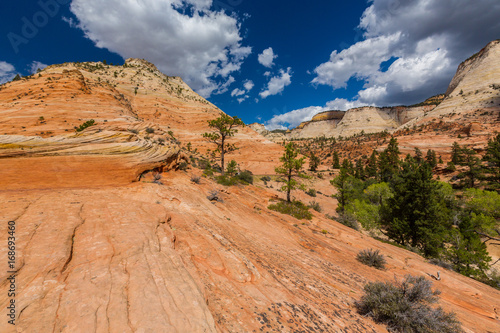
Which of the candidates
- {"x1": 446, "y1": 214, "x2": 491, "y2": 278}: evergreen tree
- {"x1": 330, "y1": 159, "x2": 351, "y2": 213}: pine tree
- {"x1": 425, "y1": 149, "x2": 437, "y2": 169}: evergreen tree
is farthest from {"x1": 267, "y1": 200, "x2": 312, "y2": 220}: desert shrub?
{"x1": 425, "y1": 149, "x2": 437, "y2": 169}: evergreen tree

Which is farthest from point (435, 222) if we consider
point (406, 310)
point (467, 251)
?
point (406, 310)

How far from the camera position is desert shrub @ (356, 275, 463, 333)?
4.71 metres

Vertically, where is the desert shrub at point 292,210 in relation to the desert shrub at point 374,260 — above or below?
above

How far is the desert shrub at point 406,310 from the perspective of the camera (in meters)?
4.71

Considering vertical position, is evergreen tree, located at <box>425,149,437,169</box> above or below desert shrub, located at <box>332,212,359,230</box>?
above

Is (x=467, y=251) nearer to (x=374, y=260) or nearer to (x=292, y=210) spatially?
(x=374, y=260)

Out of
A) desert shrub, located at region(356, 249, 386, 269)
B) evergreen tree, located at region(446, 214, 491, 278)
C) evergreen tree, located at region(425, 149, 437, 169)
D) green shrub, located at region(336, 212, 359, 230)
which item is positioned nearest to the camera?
desert shrub, located at region(356, 249, 386, 269)

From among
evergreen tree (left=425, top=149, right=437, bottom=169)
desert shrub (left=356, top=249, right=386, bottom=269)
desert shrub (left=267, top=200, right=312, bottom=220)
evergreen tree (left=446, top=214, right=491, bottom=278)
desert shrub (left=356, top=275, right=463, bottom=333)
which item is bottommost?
evergreen tree (left=446, top=214, right=491, bottom=278)

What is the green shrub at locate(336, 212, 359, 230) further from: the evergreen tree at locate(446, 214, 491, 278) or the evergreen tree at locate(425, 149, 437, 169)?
the evergreen tree at locate(425, 149, 437, 169)

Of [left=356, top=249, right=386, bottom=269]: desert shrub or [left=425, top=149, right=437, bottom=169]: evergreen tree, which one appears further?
[left=425, top=149, right=437, bottom=169]: evergreen tree

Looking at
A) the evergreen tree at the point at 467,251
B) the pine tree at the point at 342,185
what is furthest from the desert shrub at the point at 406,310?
the pine tree at the point at 342,185

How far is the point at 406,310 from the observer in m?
4.99

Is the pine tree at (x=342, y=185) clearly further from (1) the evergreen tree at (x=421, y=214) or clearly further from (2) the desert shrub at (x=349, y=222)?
(1) the evergreen tree at (x=421, y=214)

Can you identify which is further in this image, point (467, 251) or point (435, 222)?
point (435, 222)
